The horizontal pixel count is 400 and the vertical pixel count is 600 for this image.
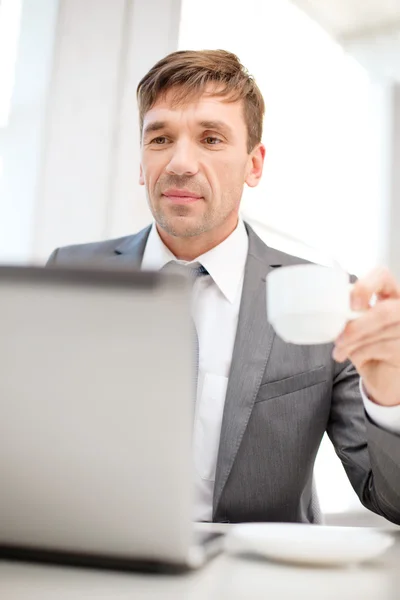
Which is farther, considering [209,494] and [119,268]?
[209,494]

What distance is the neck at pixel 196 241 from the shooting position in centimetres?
167

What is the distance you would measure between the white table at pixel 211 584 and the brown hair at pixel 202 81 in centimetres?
126

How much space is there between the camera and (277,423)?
1.35m

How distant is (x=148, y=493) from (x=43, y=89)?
6.17ft

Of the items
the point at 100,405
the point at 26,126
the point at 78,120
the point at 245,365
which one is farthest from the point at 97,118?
the point at 100,405

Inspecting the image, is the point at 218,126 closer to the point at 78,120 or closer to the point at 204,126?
the point at 204,126

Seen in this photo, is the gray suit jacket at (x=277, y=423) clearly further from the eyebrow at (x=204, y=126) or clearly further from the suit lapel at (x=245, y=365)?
the eyebrow at (x=204, y=126)

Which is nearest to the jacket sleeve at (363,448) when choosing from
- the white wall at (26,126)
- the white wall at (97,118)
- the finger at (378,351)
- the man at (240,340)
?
the man at (240,340)

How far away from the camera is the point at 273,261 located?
1.57 m

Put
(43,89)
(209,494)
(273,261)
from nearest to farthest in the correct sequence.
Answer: (209,494), (273,261), (43,89)

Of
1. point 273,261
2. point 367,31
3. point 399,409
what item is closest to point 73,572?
point 399,409

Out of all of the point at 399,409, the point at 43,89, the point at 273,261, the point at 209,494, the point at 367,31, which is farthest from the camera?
the point at 367,31

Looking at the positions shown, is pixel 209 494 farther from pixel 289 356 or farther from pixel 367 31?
pixel 367 31

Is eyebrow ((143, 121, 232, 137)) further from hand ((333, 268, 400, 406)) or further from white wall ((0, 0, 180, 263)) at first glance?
hand ((333, 268, 400, 406))
